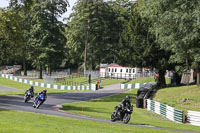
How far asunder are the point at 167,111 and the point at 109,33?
57.1 meters

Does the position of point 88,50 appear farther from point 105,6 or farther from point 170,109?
point 170,109

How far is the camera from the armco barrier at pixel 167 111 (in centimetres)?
2498

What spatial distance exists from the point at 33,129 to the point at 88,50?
71741mm

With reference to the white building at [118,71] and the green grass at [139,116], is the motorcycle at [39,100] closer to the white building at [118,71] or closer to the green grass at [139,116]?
the green grass at [139,116]

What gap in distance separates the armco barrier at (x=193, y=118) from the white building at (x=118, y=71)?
48.7 m

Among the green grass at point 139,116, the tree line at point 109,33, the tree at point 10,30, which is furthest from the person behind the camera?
the tree at point 10,30

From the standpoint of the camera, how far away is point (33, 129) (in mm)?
13398

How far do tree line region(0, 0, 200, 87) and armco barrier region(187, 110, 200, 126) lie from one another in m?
6.23

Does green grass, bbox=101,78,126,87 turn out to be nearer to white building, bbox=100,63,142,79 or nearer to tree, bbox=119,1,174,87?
white building, bbox=100,63,142,79

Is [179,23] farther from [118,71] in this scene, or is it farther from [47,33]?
[118,71]

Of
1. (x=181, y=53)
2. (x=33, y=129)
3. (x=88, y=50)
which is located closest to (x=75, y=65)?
(x=88, y=50)

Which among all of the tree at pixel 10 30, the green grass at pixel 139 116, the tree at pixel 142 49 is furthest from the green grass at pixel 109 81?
the tree at pixel 10 30

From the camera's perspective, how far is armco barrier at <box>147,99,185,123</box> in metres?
25.0

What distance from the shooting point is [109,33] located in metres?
83.4
